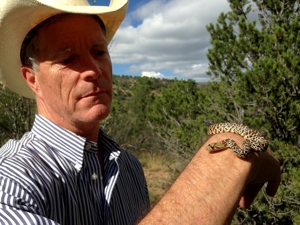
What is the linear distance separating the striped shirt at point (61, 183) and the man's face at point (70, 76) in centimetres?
14

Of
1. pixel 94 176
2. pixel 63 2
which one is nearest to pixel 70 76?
pixel 63 2

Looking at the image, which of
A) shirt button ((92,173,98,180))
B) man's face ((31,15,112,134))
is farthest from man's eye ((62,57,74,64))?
shirt button ((92,173,98,180))

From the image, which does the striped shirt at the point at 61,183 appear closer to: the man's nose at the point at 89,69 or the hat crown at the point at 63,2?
the man's nose at the point at 89,69

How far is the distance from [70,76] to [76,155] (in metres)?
0.57

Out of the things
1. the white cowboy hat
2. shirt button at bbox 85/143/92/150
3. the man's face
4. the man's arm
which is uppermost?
the white cowboy hat

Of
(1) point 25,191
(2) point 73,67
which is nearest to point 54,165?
(1) point 25,191

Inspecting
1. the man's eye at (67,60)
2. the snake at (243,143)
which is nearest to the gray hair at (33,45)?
the man's eye at (67,60)

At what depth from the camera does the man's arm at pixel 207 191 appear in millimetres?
1422

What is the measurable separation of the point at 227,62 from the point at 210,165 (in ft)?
25.6

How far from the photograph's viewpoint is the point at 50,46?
2.26 m

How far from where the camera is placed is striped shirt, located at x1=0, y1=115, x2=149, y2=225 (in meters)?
1.55

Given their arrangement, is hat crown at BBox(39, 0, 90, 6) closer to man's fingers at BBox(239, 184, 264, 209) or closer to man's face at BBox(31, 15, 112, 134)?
man's face at BBox(31, 15, 112, 134)

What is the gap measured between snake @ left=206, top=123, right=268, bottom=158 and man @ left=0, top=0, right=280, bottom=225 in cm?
5

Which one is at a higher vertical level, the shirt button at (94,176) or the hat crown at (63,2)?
the hat crown at (63,2)
